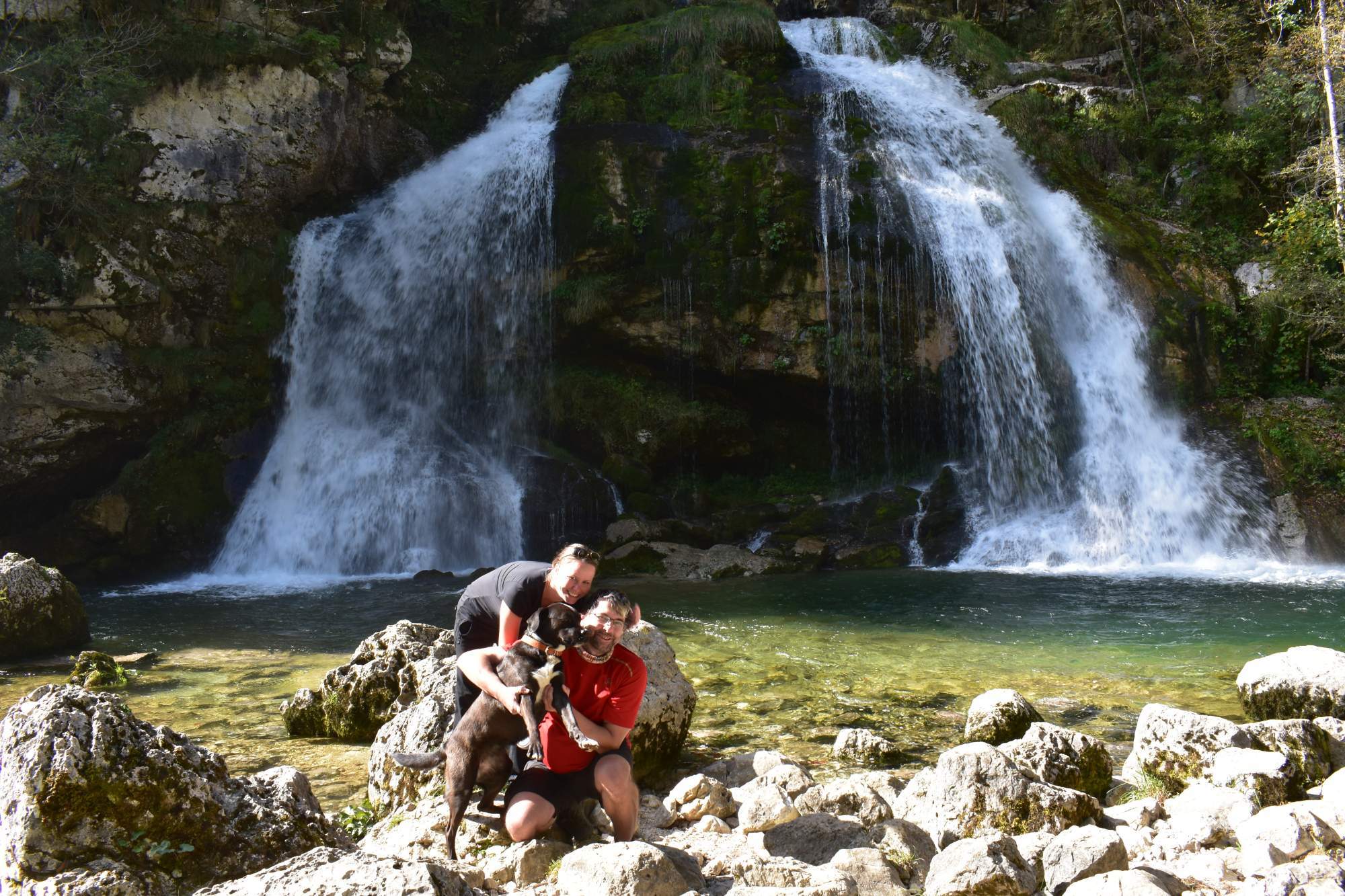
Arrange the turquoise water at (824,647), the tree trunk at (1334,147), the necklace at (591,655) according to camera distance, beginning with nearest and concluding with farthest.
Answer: the necklace at (591,655) < the turquoise water at (824,647) < the tree trunk at (1334,147)

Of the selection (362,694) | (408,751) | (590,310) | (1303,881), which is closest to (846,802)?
(1303,881)

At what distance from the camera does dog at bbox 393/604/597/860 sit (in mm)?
3215

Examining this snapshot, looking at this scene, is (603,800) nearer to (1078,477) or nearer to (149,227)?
(1078,477)

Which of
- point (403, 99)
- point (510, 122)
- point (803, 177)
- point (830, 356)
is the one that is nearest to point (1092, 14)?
point (803, 177)

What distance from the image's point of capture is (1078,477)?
45.3 feet

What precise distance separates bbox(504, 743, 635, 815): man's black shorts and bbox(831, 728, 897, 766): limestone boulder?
187 cm

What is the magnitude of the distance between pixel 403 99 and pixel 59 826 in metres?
17.9

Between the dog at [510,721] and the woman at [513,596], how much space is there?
6 cm

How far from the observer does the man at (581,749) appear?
3318 millimetres

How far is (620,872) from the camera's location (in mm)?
2809

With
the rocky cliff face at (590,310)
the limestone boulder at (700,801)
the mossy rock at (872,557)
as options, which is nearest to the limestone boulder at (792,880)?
the limestone boulder at (700,801)

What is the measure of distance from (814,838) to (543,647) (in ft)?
4.37

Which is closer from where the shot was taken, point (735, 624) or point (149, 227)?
point (735, 624)

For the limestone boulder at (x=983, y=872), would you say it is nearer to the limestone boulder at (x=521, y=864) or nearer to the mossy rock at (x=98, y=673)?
the limestone boulder at (x=521, y=864)
